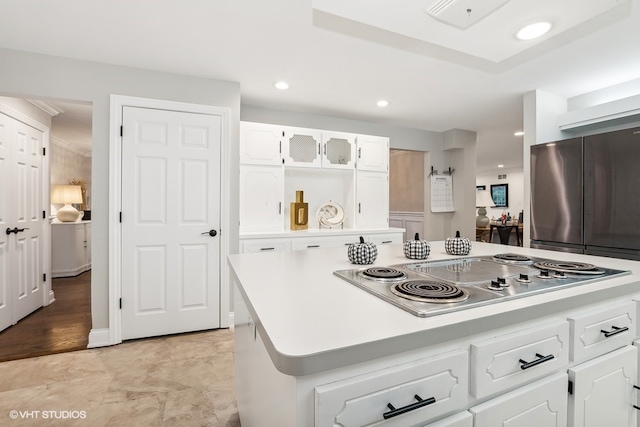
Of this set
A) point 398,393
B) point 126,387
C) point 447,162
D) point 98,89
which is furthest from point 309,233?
point 447,162

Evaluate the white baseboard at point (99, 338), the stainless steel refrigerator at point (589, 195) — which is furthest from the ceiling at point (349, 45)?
the white baseboard at point (99, 338)

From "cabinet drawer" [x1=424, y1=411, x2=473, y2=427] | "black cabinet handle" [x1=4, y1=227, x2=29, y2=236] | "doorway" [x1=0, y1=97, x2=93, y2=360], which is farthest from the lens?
"black cabinet handle" [x1=4, y1=227, x2=29, y2=236]

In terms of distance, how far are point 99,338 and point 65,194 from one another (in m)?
3.64

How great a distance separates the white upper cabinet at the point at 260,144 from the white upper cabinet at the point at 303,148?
12cm

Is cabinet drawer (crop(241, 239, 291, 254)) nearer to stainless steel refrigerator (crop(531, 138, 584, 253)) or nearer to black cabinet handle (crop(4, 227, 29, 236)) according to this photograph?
black cabinet handle (crop(4, 227, 29, 236))

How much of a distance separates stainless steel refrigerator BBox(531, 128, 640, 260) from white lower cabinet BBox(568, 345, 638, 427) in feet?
5.55

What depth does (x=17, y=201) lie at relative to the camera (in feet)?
9.78

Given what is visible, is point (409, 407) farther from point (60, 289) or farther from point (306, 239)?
point (60, 289)

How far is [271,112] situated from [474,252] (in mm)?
2821

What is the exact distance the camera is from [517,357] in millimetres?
872

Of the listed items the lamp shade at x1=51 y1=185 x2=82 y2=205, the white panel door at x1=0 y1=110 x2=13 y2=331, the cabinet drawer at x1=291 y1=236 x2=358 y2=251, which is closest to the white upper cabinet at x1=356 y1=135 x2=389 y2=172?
the cabinet drawer at x1=291 y1=236 x2=358 y2=251

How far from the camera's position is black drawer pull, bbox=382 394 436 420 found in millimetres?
659

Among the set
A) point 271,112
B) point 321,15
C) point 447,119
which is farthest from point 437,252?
point 447,119

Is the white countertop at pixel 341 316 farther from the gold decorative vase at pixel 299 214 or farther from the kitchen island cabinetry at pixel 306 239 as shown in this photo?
the gold decorative vase at pixel 299 214
